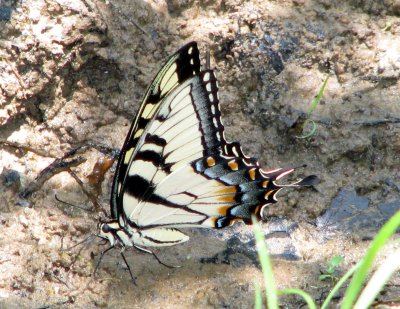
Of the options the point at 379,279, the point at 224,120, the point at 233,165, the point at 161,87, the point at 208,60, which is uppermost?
the point at 161,87

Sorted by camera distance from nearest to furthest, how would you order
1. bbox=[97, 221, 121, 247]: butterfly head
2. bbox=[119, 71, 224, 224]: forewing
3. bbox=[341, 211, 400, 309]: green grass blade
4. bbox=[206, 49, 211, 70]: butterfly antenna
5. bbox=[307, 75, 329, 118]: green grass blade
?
bbox=[341, 211, 400, 309]: green grass blade, bbox=[119, 71, 224, 224]: forewing, bbox=[97, 221, 121, 247]: butterfly head, bbox=[307, 75, 329, 118]: green grass blade, bbox=[206, 49, 211, 70]: butterfly antenna

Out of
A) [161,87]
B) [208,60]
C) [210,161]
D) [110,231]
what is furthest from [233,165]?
[208,60]

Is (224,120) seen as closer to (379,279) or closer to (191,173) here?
(191,173)

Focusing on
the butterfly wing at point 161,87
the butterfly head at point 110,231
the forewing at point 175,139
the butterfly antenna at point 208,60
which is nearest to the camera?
the butterfly wing at point 161,87

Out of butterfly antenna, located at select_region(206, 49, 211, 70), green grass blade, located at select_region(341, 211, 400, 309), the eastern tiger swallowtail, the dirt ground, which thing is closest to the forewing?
the eastern tiger swallowtail

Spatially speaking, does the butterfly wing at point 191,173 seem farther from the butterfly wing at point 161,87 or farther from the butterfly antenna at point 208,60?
the butterfly antenna at point 208,60

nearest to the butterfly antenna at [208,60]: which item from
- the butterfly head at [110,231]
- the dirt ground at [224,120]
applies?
the dirt ground at [224,120]

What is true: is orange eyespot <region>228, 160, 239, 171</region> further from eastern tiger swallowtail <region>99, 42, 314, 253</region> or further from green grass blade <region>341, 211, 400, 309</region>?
green grass blade <region>341, 211, 400, 309</region>

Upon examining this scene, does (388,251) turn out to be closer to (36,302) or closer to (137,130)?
(137,130)
